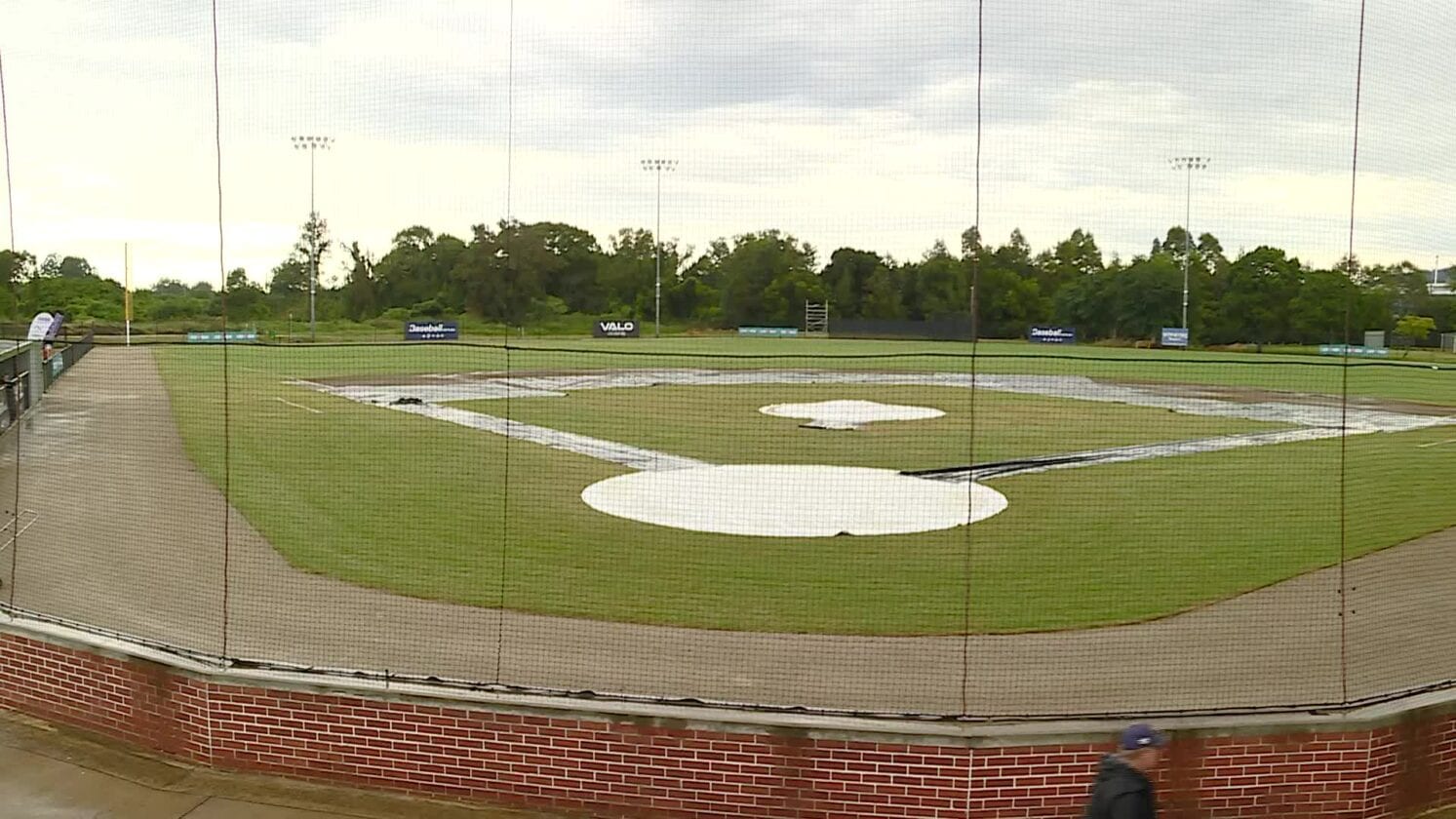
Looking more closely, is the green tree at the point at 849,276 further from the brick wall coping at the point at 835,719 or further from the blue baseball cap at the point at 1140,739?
the blue baseball cap at the point at 1140,739

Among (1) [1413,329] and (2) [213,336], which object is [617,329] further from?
(1) [1413,329]

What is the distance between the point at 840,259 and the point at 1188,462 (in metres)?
9.90

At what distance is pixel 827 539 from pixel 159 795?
882 centimetres

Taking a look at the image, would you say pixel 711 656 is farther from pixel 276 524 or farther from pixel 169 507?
pixel 169 507

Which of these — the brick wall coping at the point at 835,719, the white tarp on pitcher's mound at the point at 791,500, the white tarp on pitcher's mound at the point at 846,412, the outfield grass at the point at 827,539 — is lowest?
the outfield grass at the point at 827,539

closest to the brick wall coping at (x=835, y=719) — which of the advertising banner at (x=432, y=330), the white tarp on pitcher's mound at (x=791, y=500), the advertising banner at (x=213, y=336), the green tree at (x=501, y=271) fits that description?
the green tree at (x=501, y=271)

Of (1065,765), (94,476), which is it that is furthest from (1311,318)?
(94,476)

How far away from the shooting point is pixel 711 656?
9.30 metres

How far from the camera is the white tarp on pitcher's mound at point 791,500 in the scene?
49.1 ft

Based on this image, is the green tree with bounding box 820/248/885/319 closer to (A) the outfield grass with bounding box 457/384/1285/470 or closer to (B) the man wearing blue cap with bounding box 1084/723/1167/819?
(A) the outfield grass with bounding box 457/384/1285/470

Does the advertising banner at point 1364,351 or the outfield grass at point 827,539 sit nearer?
the outfield grass at point 827,539

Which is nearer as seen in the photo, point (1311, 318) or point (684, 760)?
point (684, 760)

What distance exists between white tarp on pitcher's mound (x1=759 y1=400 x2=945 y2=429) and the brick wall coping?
1988cm

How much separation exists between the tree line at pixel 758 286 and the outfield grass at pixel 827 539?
112 cm
